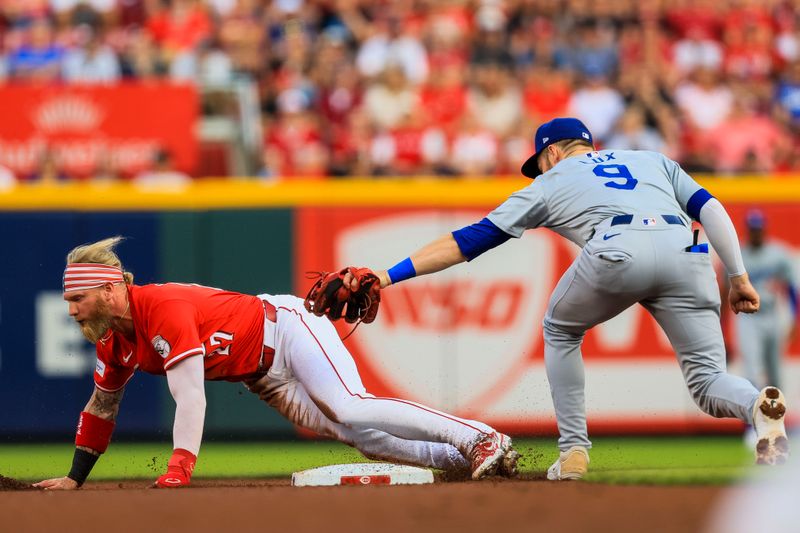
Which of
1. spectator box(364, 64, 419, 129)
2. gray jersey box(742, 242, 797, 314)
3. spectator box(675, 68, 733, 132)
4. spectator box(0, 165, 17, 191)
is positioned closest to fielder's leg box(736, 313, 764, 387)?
gray jersey box(742, 242, 797, 314)

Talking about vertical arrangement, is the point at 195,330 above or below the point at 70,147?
below

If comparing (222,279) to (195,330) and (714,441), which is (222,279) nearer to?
(714,441)

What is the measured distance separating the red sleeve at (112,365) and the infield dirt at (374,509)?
85cm

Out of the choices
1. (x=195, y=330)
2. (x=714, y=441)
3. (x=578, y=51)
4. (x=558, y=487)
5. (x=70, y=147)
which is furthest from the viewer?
(x=578, y=51)

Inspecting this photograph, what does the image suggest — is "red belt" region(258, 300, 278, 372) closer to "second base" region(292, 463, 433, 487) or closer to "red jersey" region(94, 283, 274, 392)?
"red jersey" region(94, 283, 274, 392)

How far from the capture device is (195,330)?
19.2 ft

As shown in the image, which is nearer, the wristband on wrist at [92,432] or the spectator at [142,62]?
the wristband on wrist at [92,432]

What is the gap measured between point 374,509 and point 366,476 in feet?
3.92

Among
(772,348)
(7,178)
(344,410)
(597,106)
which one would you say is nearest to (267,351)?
(344,410)

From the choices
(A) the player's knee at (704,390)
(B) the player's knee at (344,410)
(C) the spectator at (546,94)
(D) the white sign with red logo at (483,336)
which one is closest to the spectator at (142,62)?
(D) the white sign with red logo at (483,336)

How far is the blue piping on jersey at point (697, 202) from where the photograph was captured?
6.18 meters

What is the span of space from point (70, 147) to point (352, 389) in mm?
6738

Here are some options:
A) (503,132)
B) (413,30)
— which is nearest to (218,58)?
(413,30)

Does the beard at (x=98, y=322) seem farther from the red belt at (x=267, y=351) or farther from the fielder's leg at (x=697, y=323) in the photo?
the fielder's leg at (x=697, y=323)
